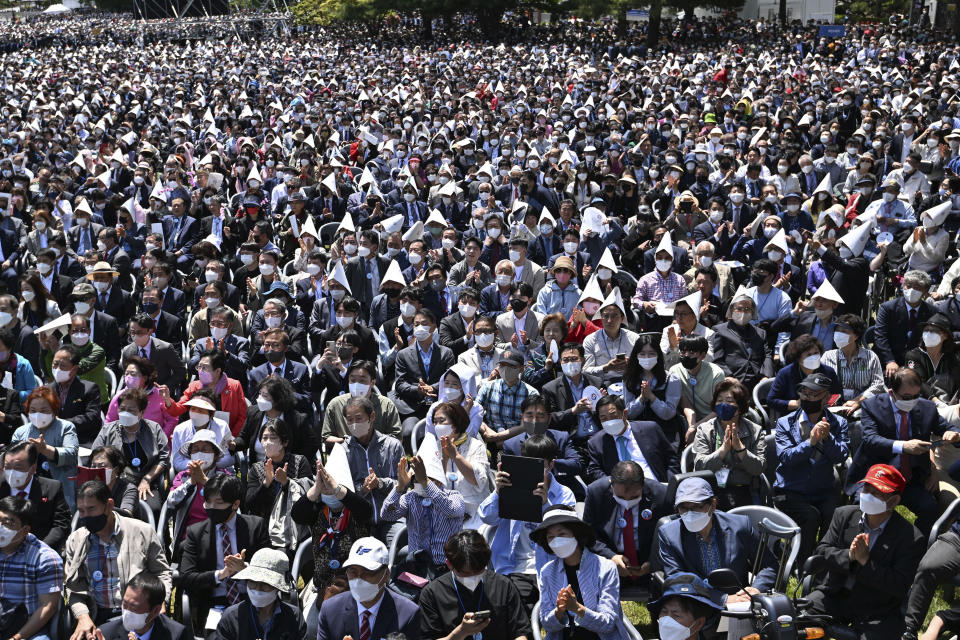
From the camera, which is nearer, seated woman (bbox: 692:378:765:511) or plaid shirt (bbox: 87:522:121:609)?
plaid shirt (bbox: 87:522:121:609)

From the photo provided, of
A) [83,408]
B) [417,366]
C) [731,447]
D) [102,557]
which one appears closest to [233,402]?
[83,408]

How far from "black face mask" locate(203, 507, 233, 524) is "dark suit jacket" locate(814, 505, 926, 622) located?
3609mm

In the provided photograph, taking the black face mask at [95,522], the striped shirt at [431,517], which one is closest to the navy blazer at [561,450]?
the striped shirt at [431,517]

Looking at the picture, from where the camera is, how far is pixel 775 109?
2200cm

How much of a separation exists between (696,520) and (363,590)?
1.96 metres

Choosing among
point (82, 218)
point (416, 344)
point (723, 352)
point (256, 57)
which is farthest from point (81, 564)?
point (256, 57)

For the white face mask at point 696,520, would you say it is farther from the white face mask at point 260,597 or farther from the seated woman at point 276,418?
the seated woman at point 276,418

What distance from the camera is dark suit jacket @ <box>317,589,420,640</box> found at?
17.4ft

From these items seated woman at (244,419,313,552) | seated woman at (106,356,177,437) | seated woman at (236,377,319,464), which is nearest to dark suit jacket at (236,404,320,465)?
seated woman at (236,377,319,464)

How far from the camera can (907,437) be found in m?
6.71

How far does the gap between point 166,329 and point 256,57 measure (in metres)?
31.5

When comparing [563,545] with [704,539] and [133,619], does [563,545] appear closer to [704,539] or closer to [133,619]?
[704,539]

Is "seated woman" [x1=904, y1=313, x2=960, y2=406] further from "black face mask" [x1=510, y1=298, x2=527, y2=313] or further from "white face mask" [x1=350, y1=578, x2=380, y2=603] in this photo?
"white face mask" [x1=350, y1=578, x2=380, y2=603]

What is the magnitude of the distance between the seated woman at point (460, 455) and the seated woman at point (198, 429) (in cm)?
159
